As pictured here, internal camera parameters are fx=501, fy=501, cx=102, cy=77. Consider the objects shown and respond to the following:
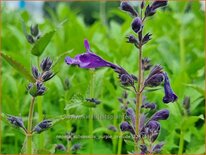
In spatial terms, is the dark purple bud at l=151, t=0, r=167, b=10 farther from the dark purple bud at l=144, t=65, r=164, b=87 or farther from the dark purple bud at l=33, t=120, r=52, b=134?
the dark purple bud at l=33, t=120, r=52, b=134

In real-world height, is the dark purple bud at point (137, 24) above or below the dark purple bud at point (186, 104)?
above

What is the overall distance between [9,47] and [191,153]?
2126mm

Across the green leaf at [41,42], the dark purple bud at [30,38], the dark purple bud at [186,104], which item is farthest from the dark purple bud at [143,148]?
the dark purple bud at [30,38]

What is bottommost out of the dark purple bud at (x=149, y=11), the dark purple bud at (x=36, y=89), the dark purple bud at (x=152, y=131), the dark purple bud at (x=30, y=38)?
the dark purple bud at (x=152, y=131)

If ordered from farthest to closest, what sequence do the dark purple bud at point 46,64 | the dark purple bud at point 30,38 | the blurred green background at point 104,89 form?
the blurred green background at point 104,89, the dark purple bud at point 30,38, the dark purple bud at point 46,64

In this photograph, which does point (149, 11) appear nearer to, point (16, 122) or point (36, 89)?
point (36, 89)

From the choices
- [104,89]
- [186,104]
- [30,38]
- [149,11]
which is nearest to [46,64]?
[149,11]

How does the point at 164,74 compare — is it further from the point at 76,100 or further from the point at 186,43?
the point at 186,43

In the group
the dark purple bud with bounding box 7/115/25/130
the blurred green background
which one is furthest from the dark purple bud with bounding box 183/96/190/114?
the dark purple bud with bounding box 7/115/25/130

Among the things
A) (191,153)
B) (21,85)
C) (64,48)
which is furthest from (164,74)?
(64,48)

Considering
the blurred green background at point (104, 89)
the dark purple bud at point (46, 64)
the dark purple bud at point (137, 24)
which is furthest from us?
the blurred green background at point (104, 89)

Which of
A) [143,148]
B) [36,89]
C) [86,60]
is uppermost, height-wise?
[86,60]

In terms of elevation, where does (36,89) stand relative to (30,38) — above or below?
below

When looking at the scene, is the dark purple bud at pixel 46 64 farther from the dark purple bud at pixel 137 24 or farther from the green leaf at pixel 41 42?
the dark purple bud at pixel 137 24
